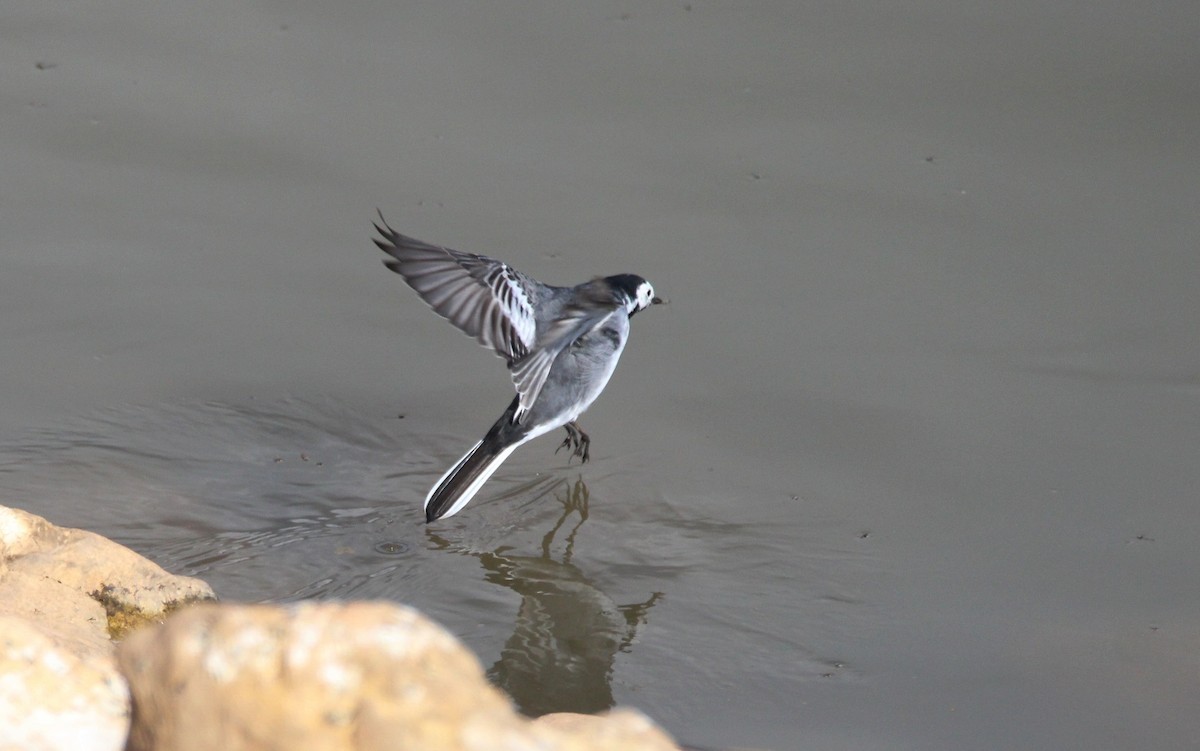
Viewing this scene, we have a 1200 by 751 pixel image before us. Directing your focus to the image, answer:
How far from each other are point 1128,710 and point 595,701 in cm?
174

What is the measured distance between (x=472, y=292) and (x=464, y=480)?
77 cm

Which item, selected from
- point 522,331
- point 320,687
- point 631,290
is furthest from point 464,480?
point 320,687

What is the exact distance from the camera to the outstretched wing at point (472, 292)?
5121 millimetres

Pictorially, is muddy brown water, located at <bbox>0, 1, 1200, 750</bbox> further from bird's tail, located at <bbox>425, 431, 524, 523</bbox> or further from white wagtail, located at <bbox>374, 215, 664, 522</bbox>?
white wagtail, located at <bbox>374, 215, 664, 522</bbox>

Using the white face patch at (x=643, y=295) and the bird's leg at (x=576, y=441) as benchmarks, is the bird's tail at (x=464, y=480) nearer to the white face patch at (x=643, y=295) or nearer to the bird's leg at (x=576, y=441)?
the bird's leg at (x=576, y=441)

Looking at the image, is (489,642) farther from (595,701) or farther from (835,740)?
(835,740)

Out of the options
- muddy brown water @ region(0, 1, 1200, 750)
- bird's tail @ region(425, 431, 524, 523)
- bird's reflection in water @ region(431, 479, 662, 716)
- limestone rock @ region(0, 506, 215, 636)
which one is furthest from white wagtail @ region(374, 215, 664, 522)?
limestone rock @ region(0, 506, 215, 636)

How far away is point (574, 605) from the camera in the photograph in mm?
4797

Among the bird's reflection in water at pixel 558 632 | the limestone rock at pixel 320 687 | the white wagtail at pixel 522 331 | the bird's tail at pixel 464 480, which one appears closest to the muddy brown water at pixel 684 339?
the bird's reflection in water at pixel 558 632

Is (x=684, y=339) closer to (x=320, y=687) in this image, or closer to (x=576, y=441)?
(x=576, y=441)

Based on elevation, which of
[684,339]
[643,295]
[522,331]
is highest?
[643,295]

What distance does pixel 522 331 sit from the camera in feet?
17.5

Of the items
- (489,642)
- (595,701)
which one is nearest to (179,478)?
(489,642)

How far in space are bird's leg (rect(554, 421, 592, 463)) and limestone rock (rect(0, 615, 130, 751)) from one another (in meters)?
3.11
